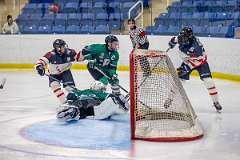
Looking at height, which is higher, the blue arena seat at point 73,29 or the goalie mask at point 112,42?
the blue arena seat at point 73,29

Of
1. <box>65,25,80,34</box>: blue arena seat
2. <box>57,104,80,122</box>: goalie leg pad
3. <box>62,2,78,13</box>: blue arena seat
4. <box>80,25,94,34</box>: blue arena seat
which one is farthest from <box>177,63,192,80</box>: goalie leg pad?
<box>62,2,78,13</box>: blue arena seat

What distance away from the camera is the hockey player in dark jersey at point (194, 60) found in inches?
277

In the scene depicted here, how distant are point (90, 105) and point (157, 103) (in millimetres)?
894

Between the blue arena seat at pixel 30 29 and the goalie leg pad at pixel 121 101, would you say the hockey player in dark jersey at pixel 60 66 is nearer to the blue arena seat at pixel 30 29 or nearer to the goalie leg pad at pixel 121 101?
the goalie leg pad at pixel 121 101

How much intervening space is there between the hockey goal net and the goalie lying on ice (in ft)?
2.45

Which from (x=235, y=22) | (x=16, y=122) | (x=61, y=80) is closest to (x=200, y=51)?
(x=61, y=80)

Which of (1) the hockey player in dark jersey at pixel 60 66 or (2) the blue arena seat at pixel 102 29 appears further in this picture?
(2) the blue arena seat at pixel 102 29

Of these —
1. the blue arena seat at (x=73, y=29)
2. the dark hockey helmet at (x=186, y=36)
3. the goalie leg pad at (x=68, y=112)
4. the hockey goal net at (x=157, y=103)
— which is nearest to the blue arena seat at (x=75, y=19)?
the blue arena seat at (x=73, y=29)

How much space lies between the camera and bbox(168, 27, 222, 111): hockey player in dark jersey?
704 centimetres

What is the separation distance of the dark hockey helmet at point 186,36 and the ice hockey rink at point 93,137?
2.91 feet

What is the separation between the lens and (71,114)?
241 inches

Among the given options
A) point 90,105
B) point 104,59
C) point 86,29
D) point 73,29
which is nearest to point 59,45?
point 104,59

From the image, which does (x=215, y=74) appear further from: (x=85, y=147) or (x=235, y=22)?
(x=85, y=147)

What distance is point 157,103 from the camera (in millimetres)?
5801
